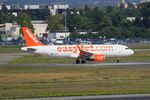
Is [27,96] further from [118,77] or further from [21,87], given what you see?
[118,77]

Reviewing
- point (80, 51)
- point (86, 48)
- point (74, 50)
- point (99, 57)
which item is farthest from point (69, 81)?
point (74, 50)

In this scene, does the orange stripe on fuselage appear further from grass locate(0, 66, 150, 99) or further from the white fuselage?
grass locate(0, 66, 150, 99)

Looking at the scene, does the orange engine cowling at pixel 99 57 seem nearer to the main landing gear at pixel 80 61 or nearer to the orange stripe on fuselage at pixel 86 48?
the orange stripe on fuselage at pixel 86 48

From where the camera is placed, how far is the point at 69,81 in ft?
174

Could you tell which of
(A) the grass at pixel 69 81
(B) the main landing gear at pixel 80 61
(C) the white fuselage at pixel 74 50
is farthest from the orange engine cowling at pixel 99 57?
(A) the grass at pixel 69 81

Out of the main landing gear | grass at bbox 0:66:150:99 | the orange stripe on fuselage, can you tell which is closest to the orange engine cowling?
the orange stripe on fuselage

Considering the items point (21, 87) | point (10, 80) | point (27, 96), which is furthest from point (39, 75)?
point (27, 96)

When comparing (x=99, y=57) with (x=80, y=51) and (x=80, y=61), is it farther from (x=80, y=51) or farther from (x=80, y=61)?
(x=80, y=51)

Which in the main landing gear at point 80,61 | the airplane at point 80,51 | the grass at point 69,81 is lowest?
the main landing gear at point 80,61

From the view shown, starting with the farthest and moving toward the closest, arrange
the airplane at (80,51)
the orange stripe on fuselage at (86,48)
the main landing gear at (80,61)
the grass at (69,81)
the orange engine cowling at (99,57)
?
the orange stripe on fuselage at (86,48) < the airplane at (80,51) < the main landing gear at (80,61) < the orange engine cowling at (99,57) < the grass at (69,81)

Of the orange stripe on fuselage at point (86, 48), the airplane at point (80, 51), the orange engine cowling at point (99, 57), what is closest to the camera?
the orange engine cowling at point (99, 57)

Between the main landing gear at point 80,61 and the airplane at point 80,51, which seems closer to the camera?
the main landing gear at point 80,61

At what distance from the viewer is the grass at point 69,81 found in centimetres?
4472

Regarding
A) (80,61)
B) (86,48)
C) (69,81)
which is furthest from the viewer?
(86,48)
